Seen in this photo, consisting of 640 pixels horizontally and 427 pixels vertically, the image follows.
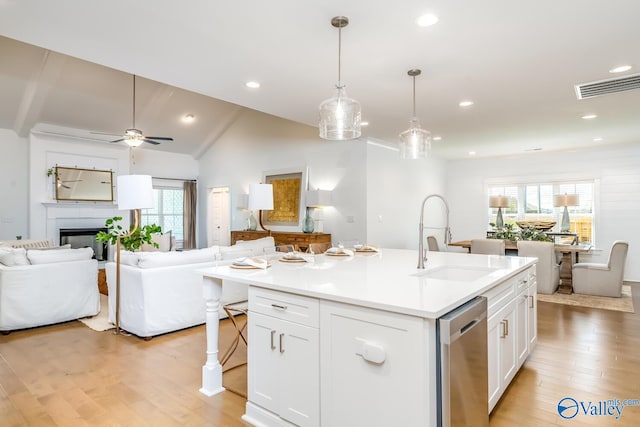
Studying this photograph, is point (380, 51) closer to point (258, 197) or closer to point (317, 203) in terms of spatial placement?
point (258, 197)

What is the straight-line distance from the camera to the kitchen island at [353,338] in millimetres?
1578

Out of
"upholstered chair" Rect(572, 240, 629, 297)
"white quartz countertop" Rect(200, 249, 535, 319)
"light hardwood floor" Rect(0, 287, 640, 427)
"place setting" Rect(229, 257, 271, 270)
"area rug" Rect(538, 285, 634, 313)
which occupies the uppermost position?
"place setting" Rect(229, 257, 271, 270)

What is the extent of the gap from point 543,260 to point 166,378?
546 centimetres

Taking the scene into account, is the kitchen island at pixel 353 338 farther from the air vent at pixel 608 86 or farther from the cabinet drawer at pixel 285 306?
the air vent at pixel 608 86

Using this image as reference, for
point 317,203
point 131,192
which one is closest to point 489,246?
point 317,203

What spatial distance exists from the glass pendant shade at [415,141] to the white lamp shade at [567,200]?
5.02 m

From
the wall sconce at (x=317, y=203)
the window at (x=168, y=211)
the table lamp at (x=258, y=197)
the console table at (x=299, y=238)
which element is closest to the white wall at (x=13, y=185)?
the window at (x=168, y=211)

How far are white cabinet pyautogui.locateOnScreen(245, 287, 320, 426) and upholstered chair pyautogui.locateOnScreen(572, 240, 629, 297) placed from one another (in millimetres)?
5614

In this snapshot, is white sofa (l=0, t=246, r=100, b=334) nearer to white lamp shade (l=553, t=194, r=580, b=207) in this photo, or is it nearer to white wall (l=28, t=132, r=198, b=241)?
white wall (l=28, t=132, r=198, b=241)

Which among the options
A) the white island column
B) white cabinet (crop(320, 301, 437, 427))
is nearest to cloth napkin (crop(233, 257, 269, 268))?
the white island column

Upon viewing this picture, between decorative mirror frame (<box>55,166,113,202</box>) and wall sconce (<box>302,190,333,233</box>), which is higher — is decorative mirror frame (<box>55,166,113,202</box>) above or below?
above

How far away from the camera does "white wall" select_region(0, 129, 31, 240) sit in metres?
7.45

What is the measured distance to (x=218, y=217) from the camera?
9.61 m

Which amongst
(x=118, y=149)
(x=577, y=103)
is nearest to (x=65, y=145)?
(x=118, y=149)
